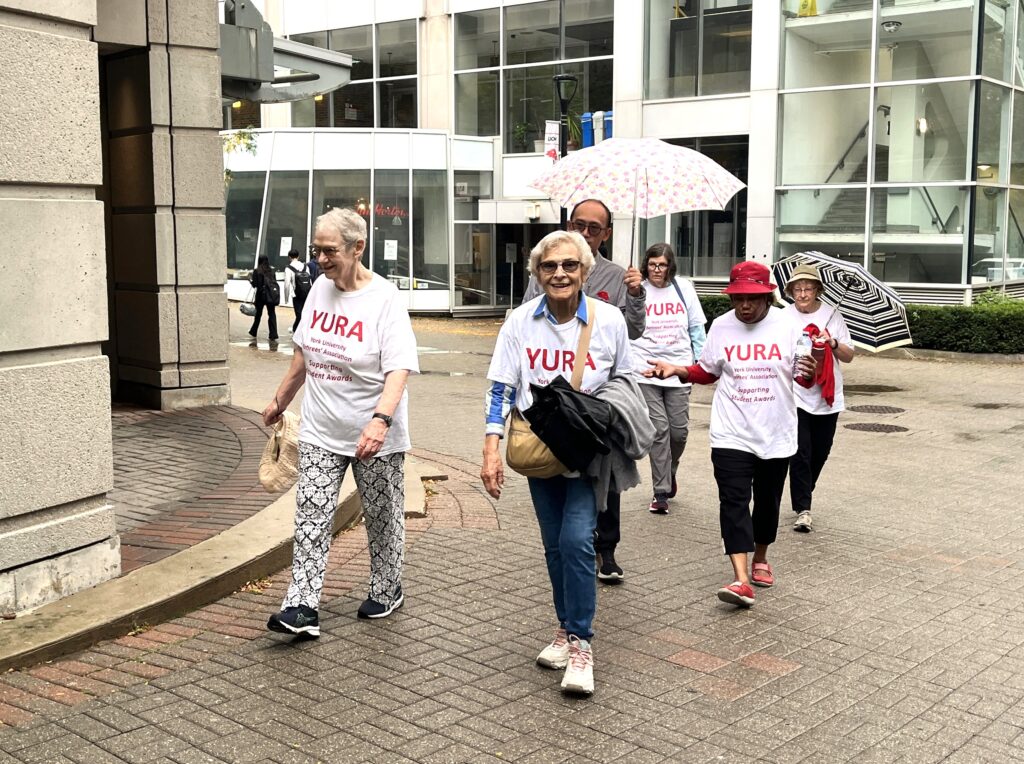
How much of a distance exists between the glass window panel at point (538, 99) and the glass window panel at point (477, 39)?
87cm

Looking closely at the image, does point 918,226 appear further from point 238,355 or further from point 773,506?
point 773,506

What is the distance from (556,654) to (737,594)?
1.23 meters

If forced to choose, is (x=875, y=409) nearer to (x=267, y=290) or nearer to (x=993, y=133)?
(x=993, y=133)

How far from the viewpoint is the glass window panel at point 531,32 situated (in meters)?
30.5

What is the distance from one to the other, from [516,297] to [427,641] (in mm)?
27452

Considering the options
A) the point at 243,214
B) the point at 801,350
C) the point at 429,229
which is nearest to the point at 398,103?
the point at 429,229

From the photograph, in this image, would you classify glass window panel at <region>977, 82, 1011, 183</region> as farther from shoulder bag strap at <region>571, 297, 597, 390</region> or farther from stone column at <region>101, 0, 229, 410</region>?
shoulder bag strap at <region>571, 297, 597, 390</region>

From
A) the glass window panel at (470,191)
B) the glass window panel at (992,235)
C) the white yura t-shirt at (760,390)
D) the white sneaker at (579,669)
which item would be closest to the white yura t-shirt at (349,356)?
the white sneaker at (579,669)

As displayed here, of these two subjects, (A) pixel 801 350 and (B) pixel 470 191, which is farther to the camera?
(B) pixel 470 191

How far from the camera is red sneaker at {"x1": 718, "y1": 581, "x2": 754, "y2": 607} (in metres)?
5.86

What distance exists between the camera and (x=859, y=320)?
8.21 meters

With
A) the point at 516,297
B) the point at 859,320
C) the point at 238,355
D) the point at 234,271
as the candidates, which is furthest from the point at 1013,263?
the point at 234,271

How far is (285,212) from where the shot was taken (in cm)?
3225

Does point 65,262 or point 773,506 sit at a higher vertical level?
point 65,262
